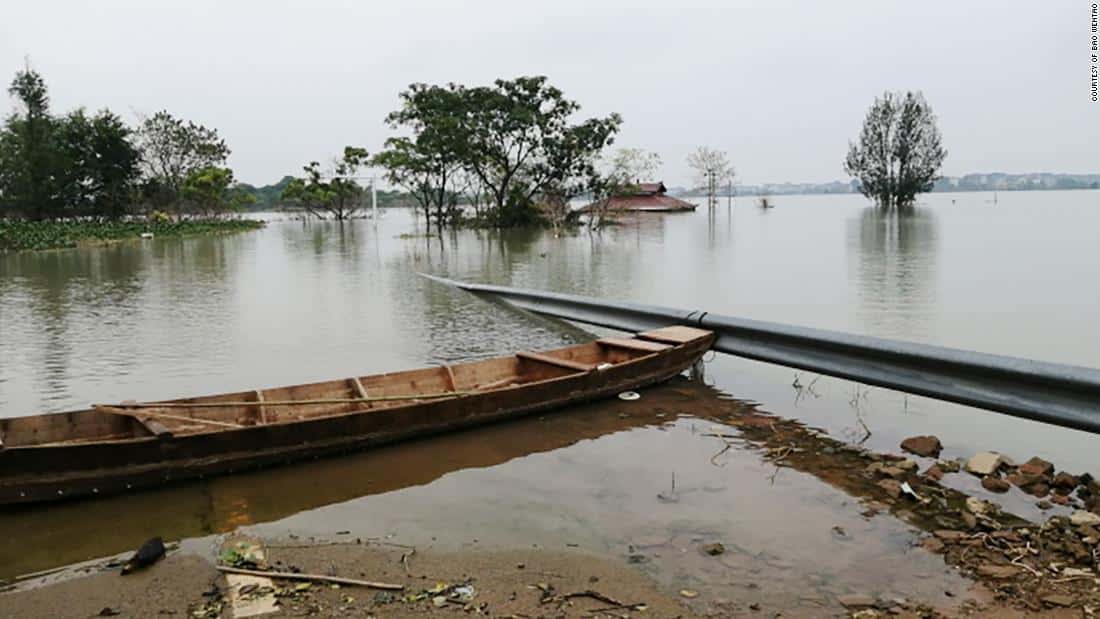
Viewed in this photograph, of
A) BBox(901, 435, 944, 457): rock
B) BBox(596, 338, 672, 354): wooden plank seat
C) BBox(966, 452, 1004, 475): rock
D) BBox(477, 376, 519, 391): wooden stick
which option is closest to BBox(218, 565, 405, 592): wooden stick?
BBox(477, 376, 519, 391): wooden stick

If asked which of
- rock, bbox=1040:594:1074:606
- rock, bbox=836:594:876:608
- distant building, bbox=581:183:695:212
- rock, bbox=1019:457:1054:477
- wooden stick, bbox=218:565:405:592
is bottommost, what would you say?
rock, bbox=836:594:876:608

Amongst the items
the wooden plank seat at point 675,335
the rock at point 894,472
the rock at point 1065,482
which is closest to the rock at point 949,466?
the rock at point 894,472

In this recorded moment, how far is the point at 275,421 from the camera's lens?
6480mm

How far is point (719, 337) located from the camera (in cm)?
885

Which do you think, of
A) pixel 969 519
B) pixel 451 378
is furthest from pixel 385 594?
pixel 451 378

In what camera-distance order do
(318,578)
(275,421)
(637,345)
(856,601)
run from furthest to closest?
1. (637,345)
2. (275,421)
3. (318,578)
4. (856,601)

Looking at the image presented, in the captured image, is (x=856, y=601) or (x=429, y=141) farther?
(x=429, y=141)

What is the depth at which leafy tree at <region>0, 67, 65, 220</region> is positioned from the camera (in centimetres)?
4525

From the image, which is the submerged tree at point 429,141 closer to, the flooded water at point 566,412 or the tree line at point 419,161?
the tree line at point 419,161

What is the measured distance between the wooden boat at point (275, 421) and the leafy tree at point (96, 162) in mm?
50035

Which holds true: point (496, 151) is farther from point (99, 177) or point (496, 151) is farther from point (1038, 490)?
point (1038, 490)

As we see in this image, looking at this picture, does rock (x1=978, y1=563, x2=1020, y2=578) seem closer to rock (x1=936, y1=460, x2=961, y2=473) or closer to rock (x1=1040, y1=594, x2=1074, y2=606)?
rock (x1=1040, y1=594, x2=1074, y2=606)

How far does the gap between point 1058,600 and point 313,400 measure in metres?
5.09

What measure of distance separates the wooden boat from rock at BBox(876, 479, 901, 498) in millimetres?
2786
